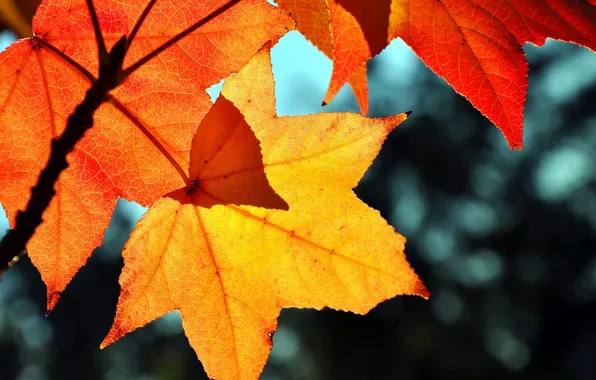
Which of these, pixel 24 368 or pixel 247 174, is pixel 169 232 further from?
pixel 24 368

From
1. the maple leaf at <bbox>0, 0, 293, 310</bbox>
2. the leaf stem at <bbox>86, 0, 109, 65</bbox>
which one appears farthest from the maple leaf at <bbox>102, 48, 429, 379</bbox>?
the leaf stem at <bbox>86, 0, 109, 65</bbox>

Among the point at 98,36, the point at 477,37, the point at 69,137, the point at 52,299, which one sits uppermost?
the point at 477,37

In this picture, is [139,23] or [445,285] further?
[445,285]

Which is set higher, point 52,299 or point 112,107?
point 112,107

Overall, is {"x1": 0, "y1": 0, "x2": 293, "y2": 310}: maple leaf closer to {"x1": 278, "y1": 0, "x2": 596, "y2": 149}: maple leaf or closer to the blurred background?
{"x1": 278, "y1": 0, "x2": 596, "y2": 149}: maple leaf

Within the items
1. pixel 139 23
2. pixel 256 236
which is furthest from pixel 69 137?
pixel 256 236

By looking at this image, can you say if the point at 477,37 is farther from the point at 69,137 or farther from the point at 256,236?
the point at 69,137

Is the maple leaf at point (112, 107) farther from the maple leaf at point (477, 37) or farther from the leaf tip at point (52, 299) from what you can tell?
the maple leaf at point (477, 37)
